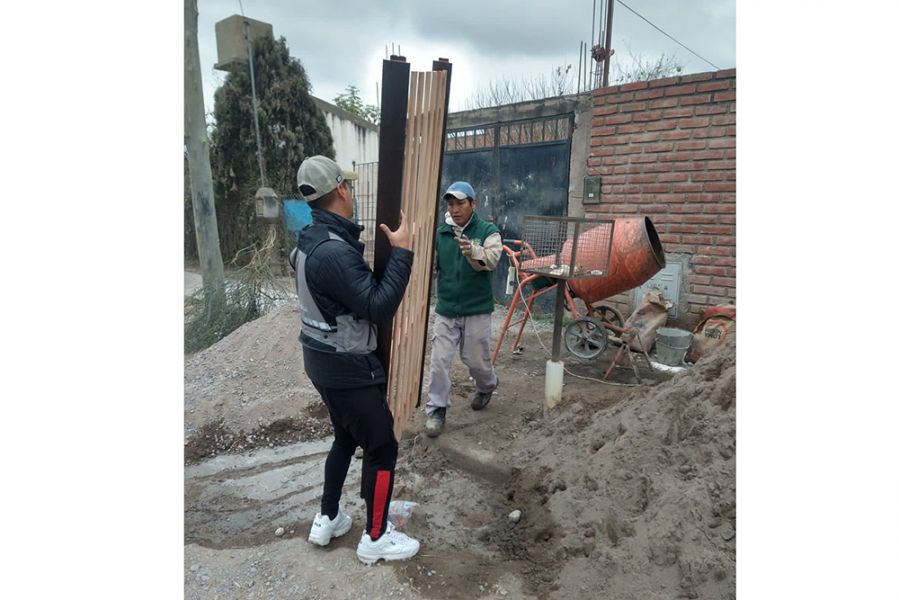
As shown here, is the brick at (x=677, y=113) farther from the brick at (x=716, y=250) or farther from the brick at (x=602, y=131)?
the brick at (x=716, y=250)

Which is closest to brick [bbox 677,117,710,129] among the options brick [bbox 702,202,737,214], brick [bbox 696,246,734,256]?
brick [bbox 702,202,737,214]

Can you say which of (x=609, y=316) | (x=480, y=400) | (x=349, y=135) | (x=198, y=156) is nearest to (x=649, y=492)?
(x=480, y=400)

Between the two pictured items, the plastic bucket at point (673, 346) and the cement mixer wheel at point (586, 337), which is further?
the plastic bucket at point (673, 346)

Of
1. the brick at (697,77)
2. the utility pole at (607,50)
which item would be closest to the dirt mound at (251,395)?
the brick at (697,77)

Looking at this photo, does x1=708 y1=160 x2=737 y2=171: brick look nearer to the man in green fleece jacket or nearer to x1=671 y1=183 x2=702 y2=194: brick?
x1=671 y1=183 x2=702 y2=194: brick

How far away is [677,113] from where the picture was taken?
5.41m

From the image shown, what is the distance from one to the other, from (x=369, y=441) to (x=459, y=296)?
1.63 metres

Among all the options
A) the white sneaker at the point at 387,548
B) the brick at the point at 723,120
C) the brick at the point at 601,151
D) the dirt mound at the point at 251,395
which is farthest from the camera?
the brick at the point at 601,151

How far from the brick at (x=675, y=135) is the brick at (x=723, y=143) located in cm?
26

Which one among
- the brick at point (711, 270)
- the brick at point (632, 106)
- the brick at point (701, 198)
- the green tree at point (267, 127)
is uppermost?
the green tree at point (267, 127)

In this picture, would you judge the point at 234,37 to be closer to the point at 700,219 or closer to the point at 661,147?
the point at 661,147

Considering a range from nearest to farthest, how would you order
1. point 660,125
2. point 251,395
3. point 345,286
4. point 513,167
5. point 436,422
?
point 345,286
point 436,422
point 251,395
point 660,125
point 513,167

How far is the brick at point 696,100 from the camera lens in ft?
17.1

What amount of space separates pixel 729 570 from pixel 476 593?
1041 mm
